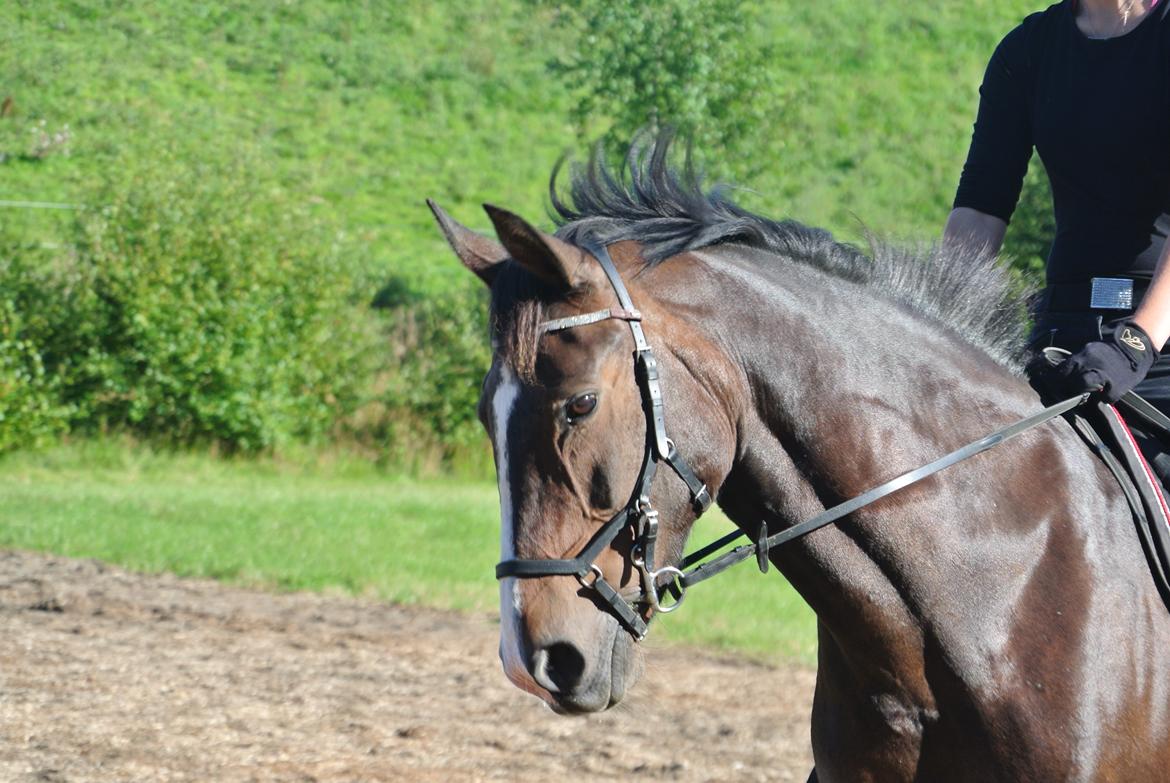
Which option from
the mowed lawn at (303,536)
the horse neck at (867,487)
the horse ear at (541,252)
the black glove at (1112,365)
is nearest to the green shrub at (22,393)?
the mowed lawn at (303,536)

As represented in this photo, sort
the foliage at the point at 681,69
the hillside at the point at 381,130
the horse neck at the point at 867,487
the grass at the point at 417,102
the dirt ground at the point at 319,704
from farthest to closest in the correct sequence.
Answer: the grass at the point at 417,102 < the foliage at the point at 681,69 < the hillside at the point at 381,130 < the dirt ground at the point at 319,704 < the horse neck at the point at 867,487

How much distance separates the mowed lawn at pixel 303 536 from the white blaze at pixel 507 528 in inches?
223

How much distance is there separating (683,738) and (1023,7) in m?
33.2

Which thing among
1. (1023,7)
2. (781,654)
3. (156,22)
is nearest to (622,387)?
(781,654)

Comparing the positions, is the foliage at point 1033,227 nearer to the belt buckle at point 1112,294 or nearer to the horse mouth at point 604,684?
the belt buckle at point 1112,294

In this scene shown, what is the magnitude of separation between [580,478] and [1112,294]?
59.7 inches

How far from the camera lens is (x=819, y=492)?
2.69 meters

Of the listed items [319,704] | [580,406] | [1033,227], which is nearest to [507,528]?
[580,406]

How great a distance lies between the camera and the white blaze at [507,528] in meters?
2.47

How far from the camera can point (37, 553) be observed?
34.2 ft

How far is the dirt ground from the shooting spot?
567cm

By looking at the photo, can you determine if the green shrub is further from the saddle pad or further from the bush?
the saddle pad

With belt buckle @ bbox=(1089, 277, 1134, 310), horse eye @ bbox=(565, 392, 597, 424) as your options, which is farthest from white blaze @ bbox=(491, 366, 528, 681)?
belt buckle @ bbox=(1089, 277, 1134, 310)

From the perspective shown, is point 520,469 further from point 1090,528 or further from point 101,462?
point 101,462
